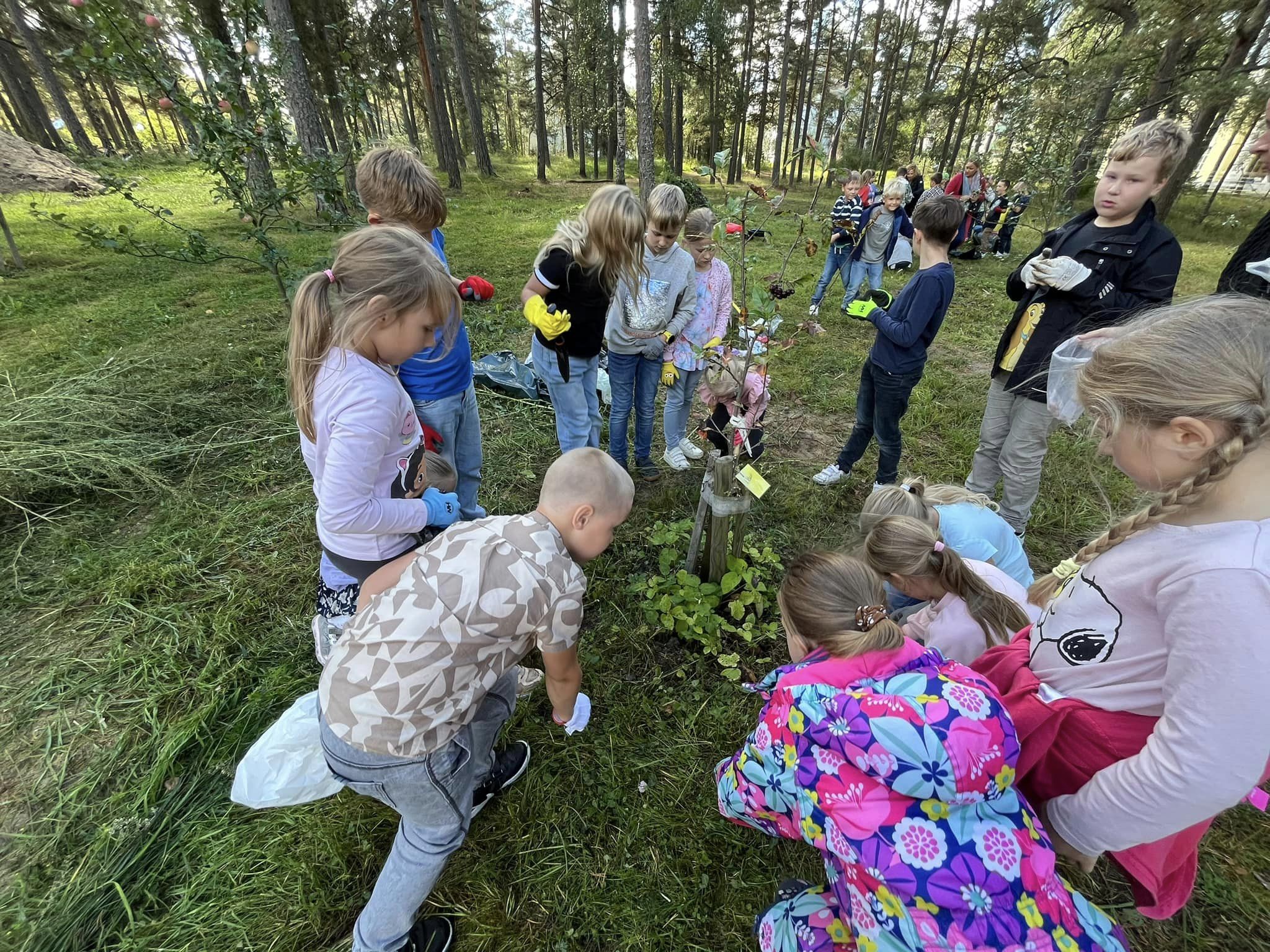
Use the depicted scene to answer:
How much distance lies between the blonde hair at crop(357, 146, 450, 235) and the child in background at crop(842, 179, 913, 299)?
5.60 metres

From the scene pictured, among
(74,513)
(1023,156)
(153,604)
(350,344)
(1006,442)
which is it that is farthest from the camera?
(1023,156)

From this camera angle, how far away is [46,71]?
47.1ft

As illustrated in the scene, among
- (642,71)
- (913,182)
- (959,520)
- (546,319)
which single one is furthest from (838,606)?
(913,182)

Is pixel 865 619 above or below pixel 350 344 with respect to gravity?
below

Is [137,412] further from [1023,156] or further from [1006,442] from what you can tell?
[1023,156]

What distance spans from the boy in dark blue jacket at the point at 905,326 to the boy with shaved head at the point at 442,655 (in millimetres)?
2184

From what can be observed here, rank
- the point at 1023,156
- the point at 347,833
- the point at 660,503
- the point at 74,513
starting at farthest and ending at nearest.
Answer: the point at 1023,156, the point at 660,503, the point at 74,513, the point at 347,833

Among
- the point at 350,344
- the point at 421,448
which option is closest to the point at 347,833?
the point at 421,448

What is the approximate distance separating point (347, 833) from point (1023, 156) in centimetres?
1219

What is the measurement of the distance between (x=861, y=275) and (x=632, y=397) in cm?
550

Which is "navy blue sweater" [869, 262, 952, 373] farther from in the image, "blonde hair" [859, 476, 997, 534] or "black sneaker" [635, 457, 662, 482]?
"black sneaker" [635, 457, 662, 482]

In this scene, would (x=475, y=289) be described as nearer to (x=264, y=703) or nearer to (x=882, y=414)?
(x=264, y=703)

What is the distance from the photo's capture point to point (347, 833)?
1805mm

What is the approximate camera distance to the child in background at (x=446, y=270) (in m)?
2.26
